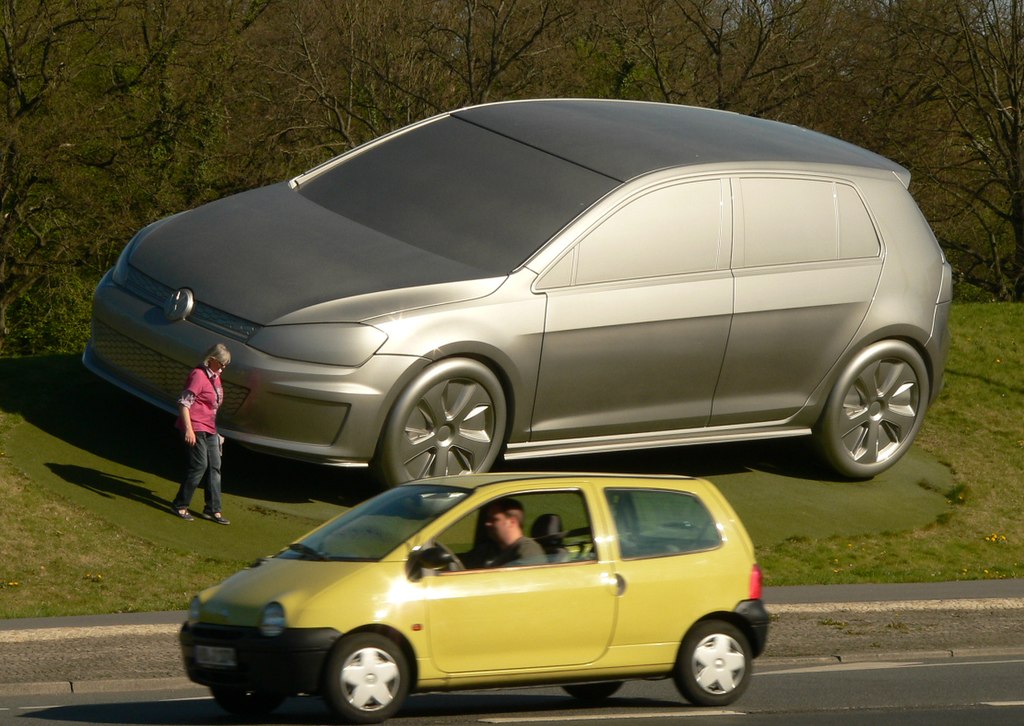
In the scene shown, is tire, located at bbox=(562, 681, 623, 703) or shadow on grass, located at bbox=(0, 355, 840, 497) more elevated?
shadow on grass, located at bbox=(0, 355, 840, 497)

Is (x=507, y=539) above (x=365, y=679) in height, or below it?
above

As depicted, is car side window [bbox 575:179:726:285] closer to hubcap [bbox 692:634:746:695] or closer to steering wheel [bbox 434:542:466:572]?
hubcap [bbox 692:634:746:695]

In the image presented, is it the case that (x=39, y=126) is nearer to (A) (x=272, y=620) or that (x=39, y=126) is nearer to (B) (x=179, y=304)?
(B) (x=179, y=304)

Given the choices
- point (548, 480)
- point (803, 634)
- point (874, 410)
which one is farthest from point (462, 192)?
point (548, 480)

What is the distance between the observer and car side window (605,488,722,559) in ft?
26.2

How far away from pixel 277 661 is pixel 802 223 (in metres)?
7.56

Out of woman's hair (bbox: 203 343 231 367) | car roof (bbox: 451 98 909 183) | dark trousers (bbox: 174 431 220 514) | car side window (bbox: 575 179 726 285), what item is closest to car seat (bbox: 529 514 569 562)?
woman's hair (bbox: 203 343 231 367)

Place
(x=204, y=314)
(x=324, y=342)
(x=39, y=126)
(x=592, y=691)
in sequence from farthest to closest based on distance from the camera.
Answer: (x=39, y=126), (x=204, y=314), (x=324, y=342), (x=592, y=691)

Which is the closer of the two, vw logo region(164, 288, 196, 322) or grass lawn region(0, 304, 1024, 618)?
grass lawn region(0, 304, 1024, 618)

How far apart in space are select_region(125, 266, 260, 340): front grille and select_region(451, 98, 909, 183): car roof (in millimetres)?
3111

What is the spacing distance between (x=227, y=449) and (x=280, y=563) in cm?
565

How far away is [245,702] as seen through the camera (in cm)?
743

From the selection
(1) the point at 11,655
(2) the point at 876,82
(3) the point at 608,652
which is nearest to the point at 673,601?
(3) the point at 608,652

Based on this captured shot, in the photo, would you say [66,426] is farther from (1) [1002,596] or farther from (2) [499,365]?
(1) [1002,596]
